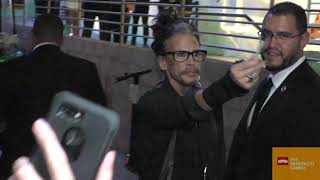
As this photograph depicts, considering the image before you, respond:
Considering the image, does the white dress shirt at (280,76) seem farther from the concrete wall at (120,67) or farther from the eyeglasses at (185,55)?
the concrete wall at (120,67)

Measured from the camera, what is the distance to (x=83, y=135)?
111cm

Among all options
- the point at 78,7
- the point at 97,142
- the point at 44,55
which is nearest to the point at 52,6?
the point at 78,7

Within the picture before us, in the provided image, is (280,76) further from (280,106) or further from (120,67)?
(120,67)

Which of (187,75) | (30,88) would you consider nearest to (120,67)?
(30,88)

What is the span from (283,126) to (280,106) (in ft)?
0.35

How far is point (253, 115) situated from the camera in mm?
3051

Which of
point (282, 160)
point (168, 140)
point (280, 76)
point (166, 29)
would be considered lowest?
point (282, 160)

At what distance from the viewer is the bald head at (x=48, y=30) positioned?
3.96 metres

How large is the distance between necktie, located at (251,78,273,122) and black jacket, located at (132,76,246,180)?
48 cm

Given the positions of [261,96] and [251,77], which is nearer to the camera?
[251,77]

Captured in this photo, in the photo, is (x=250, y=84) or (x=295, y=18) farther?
(x=295, y=18)

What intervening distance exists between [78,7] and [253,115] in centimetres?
738

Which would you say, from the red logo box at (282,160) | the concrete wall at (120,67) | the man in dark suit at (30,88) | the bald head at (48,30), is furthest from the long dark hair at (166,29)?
the concrete wall at (120,67)

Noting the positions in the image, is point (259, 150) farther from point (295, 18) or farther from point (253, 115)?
point (295, 18)
